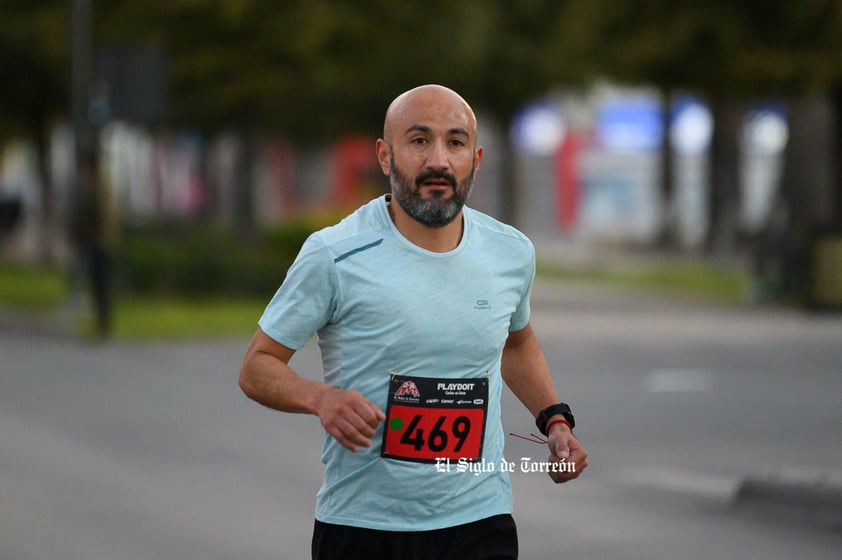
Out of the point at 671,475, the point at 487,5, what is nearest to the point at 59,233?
the point at 487,5

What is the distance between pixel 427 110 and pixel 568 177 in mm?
69399

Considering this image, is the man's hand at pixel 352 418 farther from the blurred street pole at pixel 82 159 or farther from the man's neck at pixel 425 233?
the blurred street pole at pixel 82 159

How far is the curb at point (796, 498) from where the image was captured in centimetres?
869

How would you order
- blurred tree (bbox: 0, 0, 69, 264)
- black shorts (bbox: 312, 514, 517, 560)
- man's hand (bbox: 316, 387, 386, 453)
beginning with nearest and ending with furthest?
man's hand (bbox: 316, 387, 386, 453)
black shorts (bbox: 312, 514, 517, 560)
blurred tree (bbox: 0, 0, 69, 264)

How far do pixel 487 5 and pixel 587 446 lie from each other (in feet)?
69.5

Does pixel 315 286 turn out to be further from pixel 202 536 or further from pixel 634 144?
pixel 634 144

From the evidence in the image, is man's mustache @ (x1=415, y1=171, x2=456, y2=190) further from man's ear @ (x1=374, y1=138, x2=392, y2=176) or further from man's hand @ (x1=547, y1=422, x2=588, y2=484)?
man's hand @ (x1=547, y1=422, x2=588, y2=484)

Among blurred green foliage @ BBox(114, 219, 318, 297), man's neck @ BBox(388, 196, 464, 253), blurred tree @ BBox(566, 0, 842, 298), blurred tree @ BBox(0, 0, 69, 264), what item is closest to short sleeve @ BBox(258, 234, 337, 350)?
man's neck @ BBox(388, 196, 464, 253)

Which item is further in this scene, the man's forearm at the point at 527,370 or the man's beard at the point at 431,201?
the man's forearm at the point at 527,370

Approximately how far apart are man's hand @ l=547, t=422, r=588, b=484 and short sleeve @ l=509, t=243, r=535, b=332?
0.25 meters

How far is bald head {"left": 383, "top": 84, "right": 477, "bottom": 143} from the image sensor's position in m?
3.89

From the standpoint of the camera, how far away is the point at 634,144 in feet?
245

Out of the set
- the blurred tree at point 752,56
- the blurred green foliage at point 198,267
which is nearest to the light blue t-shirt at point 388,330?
the blurred tree at point 752,56

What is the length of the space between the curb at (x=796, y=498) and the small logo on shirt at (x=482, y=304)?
4.92 m
